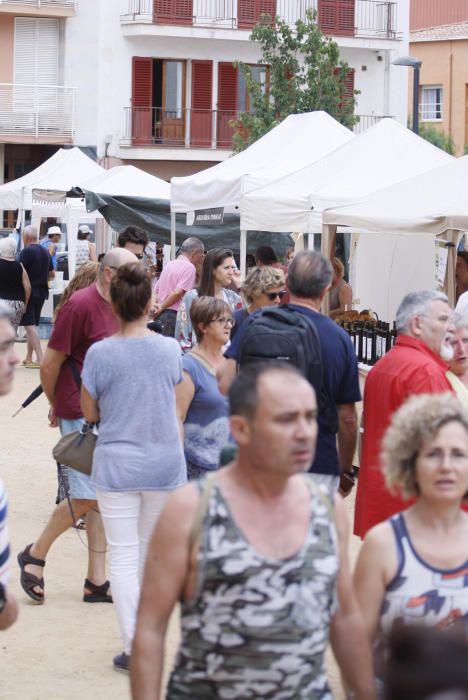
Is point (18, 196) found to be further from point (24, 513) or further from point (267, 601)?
point (267, 601)

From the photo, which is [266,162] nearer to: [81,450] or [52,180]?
[52,180]

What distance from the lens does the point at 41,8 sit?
3769cm

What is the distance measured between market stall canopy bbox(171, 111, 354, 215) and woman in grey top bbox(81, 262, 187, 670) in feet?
29.3

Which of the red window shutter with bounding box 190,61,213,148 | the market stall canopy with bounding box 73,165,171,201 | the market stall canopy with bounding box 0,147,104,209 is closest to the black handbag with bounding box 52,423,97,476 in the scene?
the market stall canopy with bounding box 73,165,171,201

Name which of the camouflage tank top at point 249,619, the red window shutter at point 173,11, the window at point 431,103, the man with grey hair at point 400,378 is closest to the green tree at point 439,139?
the window at point 431,103

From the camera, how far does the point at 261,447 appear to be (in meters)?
2.99

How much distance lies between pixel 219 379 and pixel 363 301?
382 inches

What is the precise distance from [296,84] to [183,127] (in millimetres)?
7035

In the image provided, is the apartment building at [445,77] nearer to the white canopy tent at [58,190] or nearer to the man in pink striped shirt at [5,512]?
the white canopy tent at [58,190]

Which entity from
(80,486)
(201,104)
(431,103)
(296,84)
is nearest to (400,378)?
(80,486)

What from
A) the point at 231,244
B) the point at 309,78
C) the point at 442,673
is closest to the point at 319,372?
the point at 442,673

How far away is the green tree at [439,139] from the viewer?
1906 inches

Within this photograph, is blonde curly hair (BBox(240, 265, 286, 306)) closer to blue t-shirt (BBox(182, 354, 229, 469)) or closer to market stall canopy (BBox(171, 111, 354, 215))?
blue t-shirt (BBox(182, 354, 229, 469))

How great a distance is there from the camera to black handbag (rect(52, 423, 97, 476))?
6.01 meters
